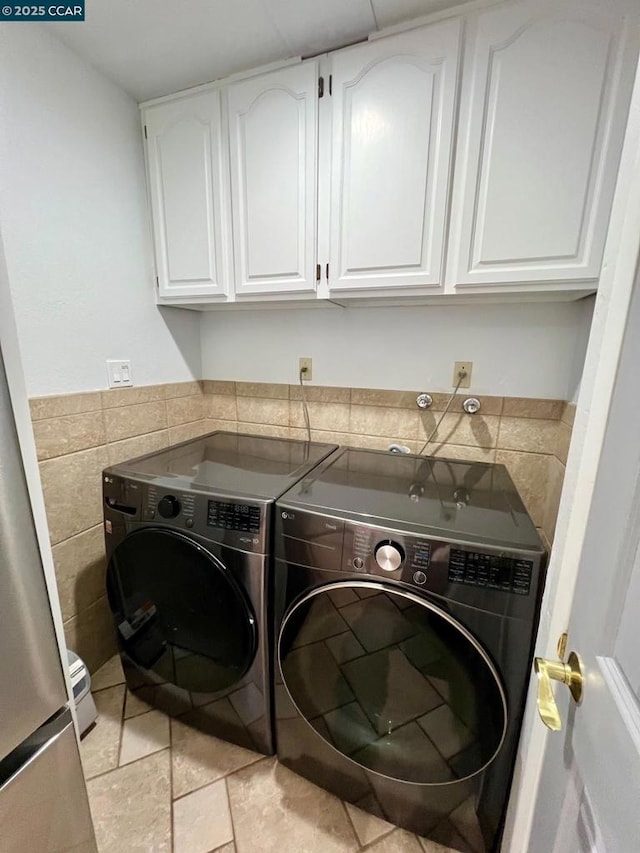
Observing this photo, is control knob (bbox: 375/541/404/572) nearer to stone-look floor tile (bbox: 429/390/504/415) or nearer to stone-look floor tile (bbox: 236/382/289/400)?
stone-look floor tile (bbox: 429/390/504/415)

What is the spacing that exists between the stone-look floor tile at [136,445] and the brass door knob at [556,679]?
1565 millimetres

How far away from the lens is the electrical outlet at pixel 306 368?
67.6 inches

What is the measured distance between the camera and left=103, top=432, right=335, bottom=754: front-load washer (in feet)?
3.44

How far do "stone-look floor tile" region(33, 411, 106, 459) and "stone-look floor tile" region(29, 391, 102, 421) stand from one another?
2 centimetres

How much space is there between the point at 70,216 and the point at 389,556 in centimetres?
158

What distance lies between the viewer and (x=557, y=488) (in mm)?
1224

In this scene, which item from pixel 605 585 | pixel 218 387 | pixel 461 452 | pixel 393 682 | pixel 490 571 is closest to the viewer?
pixel 605 585

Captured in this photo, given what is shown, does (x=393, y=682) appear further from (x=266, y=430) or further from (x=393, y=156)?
(x=393, y=156)

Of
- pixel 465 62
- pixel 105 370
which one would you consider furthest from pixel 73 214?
pixel 465 62

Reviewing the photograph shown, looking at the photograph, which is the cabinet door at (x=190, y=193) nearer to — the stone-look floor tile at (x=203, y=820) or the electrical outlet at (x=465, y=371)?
the electrical outlet at (x=465, y=371)

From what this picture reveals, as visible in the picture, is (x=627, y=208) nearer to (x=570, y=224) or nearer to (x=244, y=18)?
(x=570, y=224)

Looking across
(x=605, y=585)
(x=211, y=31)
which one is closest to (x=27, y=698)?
(x=605, y=585)

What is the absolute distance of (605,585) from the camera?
1.48 ft

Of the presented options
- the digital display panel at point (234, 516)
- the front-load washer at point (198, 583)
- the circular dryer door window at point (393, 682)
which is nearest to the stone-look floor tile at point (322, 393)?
the front-load washer at point (198, 583)
